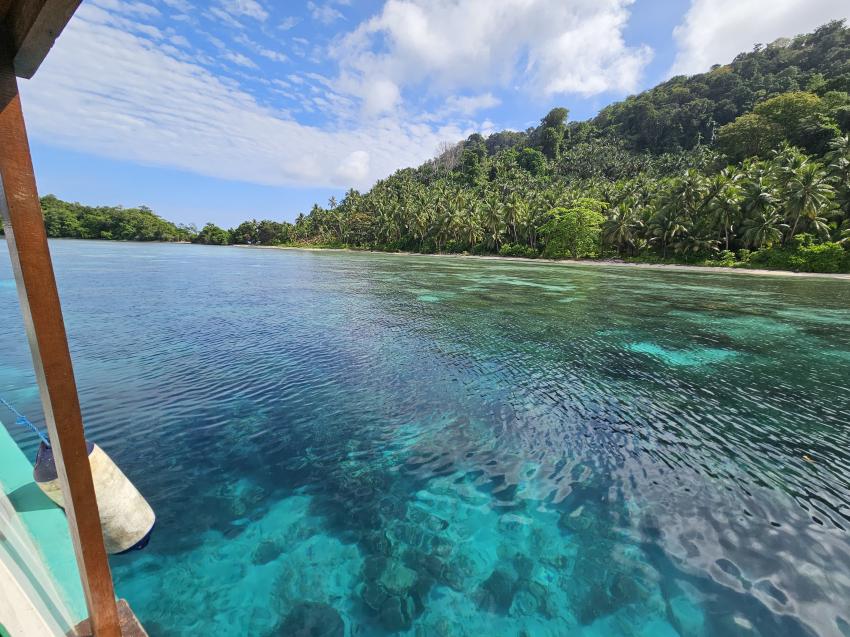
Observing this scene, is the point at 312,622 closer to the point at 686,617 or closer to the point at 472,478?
the point at 472,478

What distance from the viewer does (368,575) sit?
20.9 ft

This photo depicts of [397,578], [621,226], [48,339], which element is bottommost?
[397,578]

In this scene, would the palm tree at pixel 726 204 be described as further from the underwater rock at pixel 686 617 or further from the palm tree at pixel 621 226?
the underwater rock at pixel 686 617

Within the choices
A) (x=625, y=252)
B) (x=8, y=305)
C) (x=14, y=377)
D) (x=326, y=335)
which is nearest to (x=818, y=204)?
(x=625, y=252)

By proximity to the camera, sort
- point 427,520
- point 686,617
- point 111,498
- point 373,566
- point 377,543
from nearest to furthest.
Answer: point 111,498 → point 686,617 → point 373,566 → point 377,543 → point 427,520

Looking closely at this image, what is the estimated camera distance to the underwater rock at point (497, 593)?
19.5ft

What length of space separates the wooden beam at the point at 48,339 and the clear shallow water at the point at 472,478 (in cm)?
331

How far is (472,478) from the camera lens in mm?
8938

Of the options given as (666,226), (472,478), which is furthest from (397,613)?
(666,226)

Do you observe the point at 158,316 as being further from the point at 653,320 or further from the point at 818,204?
the point at 818,204

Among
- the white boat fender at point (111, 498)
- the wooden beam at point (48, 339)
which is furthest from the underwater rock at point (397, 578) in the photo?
the wooden beam at point (48, 339)

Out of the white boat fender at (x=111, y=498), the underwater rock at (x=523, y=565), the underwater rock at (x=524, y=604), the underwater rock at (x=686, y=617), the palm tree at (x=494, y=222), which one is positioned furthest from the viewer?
the palm tree at (x=494, y=222)

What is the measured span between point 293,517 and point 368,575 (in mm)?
2126

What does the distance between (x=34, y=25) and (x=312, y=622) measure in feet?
23.3
